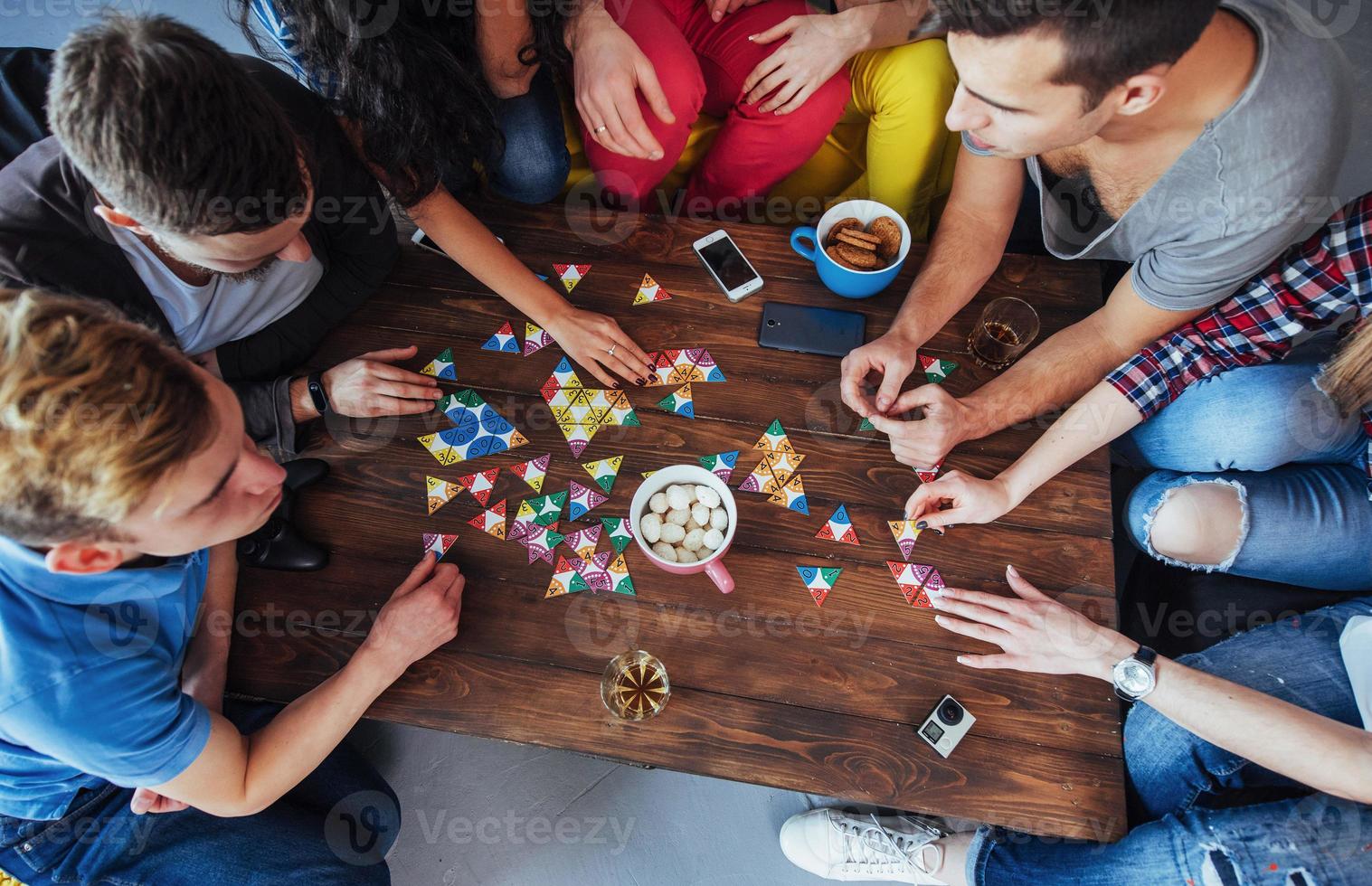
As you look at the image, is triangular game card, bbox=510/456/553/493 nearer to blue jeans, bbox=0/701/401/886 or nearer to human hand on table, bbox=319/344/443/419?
human hand on table, bbox=319/344/443/419

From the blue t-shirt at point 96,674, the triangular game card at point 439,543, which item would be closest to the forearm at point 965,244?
the triangular game card at point 439,543

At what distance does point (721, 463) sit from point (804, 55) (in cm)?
112

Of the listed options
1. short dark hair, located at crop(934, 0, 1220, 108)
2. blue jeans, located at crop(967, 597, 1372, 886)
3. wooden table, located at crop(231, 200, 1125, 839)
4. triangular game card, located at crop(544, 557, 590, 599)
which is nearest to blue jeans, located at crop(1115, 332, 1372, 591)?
blue jeans, located at crop(967, 597, 1372, 886)

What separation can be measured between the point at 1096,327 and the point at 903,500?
60 centimetres

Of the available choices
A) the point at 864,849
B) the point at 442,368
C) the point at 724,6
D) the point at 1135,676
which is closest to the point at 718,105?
the point at 724,6

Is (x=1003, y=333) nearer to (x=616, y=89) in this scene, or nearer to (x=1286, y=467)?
(x=1286, y=467)

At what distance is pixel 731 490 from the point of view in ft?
5.17

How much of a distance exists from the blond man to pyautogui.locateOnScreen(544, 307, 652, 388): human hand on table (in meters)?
0.53

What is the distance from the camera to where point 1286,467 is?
182 centimetres

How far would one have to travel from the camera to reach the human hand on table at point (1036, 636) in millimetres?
1405

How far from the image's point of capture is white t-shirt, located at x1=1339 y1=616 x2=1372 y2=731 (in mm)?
1456

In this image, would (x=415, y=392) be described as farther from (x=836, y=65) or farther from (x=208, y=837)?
(x=836, y=65)

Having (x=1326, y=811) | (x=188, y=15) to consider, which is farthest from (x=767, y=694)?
(x=188, y=15)

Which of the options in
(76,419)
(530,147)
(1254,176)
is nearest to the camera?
(76,419)
